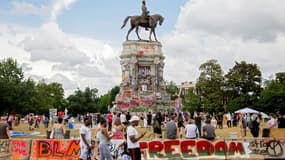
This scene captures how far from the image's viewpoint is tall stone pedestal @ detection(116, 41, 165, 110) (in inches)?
2331

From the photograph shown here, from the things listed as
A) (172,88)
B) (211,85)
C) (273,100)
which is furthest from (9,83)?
(172,88)

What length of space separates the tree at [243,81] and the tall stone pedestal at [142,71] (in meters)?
21.1

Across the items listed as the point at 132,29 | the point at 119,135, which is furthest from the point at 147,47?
the point at 119,135

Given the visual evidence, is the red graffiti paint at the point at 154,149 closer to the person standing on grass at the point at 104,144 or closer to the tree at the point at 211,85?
the person standing on grass at the point at 104,144

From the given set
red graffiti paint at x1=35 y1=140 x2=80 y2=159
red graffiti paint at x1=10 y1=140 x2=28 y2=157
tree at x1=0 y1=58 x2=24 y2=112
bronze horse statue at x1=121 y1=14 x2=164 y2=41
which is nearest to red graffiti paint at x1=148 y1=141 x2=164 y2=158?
red graffiti paint at x1=35 y1=140 x2=80 y2=159

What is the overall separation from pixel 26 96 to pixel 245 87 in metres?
39.6

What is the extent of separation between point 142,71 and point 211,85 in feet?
75.8

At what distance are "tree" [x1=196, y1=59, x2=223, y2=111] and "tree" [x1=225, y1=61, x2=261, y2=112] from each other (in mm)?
1800

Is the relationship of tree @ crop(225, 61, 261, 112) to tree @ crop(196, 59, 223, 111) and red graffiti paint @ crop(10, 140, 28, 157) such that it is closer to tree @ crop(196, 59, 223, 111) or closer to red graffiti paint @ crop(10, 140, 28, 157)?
tree @ crop(196, 59, 223, 111)

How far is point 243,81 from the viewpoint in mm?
77375

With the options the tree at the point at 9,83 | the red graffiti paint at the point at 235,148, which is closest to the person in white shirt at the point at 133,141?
the red graffiti paint at the point at 235,148

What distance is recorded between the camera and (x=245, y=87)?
77.8 metres

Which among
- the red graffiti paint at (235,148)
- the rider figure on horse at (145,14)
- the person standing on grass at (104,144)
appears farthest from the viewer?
the rider figure on horse at (145,14)

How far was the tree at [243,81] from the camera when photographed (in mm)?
77188
